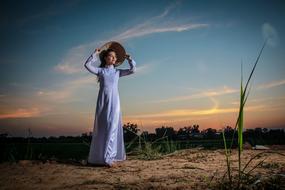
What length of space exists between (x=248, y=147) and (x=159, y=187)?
7.02 m

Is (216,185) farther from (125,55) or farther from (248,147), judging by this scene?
(248,147)

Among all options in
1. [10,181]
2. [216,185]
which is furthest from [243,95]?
[10,181]

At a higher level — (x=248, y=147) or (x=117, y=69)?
(x=117, y=69)

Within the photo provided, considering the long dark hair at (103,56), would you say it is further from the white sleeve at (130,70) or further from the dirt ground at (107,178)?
the dirt ground at (107,178)

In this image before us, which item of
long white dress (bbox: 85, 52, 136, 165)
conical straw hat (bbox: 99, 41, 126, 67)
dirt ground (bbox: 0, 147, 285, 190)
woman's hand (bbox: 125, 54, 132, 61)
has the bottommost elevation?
dirt ground (bbox: 0, 147, 285, 190)

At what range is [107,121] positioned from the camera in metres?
Answer: 6.29

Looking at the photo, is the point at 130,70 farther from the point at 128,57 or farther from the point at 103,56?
the point at 103,56

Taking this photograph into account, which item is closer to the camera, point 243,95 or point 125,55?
point 243,95

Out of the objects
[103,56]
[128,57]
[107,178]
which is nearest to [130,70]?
[128,57]

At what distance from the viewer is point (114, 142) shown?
251 inches

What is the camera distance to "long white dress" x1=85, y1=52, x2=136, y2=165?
20.5 feet

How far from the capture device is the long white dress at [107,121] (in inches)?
246

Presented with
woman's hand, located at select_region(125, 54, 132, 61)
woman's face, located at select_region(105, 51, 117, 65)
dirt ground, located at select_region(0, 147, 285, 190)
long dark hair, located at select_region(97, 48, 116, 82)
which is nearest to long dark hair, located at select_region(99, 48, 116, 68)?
long dark hair, located at select_region(97, 48, 116, 82)

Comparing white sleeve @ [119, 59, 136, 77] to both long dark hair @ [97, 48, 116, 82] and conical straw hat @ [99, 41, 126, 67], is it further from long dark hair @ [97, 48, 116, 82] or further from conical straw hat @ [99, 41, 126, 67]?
long dark hair @ [97, 48, 116, 82]
